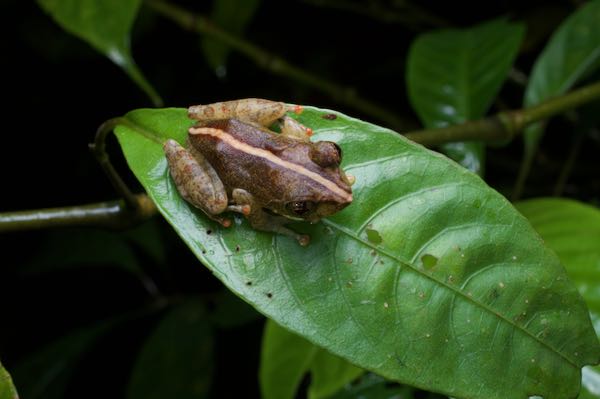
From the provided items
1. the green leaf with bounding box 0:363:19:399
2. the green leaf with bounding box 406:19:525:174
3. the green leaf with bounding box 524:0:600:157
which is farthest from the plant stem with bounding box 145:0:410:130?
the green leaf with bounding box 0:363:19:399

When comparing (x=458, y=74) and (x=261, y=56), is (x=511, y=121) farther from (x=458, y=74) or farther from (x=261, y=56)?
(x=261, y=56)

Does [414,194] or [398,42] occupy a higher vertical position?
[414,194]

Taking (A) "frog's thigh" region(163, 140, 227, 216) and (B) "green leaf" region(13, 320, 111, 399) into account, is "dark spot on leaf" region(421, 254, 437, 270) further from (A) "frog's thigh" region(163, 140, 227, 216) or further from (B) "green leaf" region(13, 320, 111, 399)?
(B) "green leaf" region(13, 320, 111, 399)


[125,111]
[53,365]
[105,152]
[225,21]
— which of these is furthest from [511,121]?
[53,365]

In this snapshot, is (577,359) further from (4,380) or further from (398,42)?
(398,42)

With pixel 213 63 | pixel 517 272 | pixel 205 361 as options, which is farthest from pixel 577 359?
pixel 213 63

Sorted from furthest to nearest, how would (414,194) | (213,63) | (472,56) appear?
1. (213,63)
2. (472,56)
3. (414,194)
